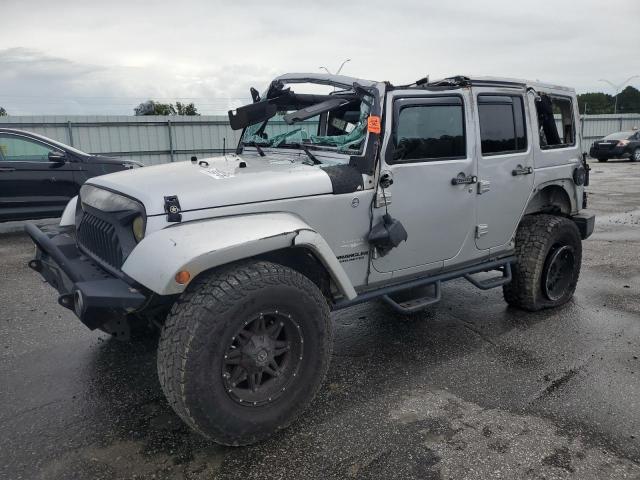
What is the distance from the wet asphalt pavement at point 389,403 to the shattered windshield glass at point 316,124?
1.60 metres

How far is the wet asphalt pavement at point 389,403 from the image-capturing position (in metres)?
2.68

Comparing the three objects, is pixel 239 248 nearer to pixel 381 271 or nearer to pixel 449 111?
pixel 381 271

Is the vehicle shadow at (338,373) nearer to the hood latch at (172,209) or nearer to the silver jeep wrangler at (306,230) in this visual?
the silver jeep wrangler at (306,230)

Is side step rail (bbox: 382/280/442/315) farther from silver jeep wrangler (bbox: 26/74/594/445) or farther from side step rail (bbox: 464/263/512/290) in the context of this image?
side step rail (bbox: 464/263/512/290)

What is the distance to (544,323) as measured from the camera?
462 centimetres

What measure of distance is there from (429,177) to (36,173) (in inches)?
262

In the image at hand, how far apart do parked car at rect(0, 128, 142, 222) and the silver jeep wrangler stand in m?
4.77

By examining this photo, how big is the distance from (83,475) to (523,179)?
3.72 m

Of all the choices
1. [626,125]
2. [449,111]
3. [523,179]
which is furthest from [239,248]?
[626,125]

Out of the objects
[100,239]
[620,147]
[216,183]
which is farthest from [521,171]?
[620,147]

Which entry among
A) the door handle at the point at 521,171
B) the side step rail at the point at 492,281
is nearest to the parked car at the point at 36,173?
the side step rail at the point at 492,281

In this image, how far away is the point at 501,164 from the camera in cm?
416

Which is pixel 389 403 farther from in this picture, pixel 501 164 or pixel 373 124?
pixel 501 164

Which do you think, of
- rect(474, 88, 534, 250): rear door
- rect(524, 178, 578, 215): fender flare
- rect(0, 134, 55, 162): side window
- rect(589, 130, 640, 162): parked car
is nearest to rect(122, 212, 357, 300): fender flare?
rect(474, 88, 534, 250): rear door
